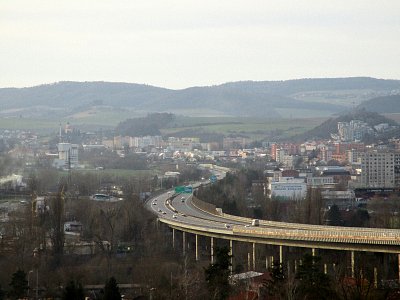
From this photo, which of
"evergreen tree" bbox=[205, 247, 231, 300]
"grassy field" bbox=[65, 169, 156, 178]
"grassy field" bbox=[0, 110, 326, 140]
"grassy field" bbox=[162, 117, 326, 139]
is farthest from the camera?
"grassy field" bbox=[0, 110, 326, 140]

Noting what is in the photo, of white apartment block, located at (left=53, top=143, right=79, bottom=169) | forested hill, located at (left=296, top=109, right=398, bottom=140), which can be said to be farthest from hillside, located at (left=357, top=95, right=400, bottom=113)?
white apartment block, located at (left=53, top=143, right=79, bottom=169)

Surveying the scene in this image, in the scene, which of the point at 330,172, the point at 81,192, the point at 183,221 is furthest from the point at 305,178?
the point at 183,221

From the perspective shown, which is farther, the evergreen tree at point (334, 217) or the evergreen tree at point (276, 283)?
the evergreen tree at point (334, 217)

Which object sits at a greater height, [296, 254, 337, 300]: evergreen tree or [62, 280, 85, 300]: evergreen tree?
[296, 254, 337, 300]: evergreen tree

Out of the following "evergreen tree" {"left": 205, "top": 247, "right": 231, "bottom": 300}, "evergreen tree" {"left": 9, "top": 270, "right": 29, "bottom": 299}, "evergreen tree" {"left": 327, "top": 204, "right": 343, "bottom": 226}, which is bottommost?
"evergreen tree" {"left": 327, "top": 204, "right": 343, "bottom": 226}

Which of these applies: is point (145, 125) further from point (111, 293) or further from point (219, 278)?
point (219, 278)

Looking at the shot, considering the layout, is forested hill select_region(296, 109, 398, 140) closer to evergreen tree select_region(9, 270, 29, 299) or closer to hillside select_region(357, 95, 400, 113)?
hillside select_region(357, 95, 400, 113)

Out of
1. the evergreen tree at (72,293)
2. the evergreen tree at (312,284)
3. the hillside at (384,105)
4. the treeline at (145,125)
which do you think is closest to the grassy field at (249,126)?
the treeline at (145,125)

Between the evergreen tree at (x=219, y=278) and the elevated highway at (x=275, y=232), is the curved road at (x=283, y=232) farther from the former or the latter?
the evergreen tree at (x=219, y=278)
